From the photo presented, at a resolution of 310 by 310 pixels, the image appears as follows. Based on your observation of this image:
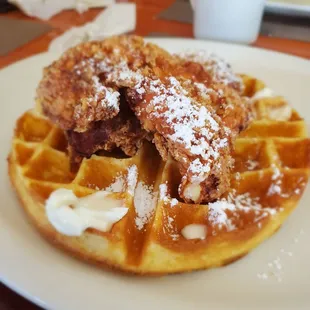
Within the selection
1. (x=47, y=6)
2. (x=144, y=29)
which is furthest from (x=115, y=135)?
(x=47, y=6)

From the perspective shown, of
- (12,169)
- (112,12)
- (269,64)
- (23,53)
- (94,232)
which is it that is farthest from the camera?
(112,12)

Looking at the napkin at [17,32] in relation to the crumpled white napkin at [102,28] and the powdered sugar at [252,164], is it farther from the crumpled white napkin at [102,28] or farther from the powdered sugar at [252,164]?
the powdered sugar at [252,164]

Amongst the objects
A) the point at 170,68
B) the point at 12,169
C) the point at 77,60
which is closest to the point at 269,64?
the point at 170,68

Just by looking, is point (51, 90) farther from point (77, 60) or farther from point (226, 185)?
point (226, 185)

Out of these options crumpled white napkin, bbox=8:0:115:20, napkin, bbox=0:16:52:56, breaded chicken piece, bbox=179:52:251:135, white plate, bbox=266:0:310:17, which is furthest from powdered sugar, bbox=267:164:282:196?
crumpled white napkin, bbox=8:0:115:20

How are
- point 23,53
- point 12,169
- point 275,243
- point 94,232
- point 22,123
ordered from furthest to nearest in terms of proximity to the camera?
point 23,53, point 22,123, point 12,169, point 275,243, point 94,232

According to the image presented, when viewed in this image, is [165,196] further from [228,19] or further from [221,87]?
[228,19]
